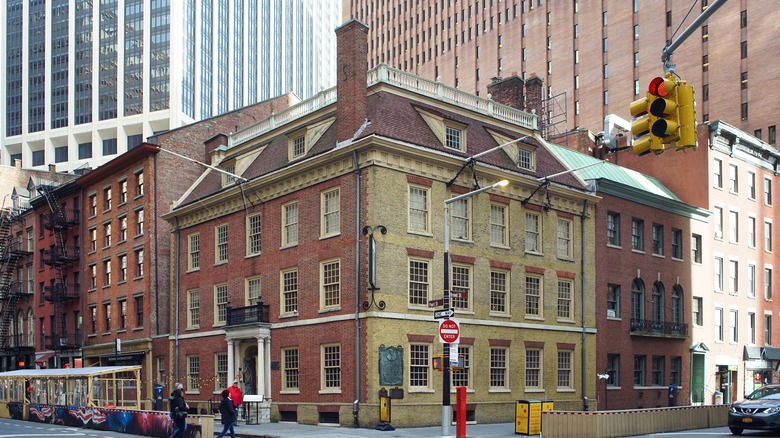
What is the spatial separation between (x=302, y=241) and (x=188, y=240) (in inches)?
413

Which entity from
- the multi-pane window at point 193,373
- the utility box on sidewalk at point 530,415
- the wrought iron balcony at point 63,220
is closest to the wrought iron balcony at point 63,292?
the wrought iron balcony at point 63,220

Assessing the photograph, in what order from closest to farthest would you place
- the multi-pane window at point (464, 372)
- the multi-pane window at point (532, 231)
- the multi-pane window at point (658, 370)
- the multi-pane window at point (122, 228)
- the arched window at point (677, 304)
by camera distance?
the multi-pane window at point (464, 372) < the multi-pane window at point (532, 231) < the multi-pane window at point (658, 370) < the arched window at point (677, 304) < the multi-pane window at point (122, 228)

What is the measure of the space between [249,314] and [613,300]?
18.0 metres

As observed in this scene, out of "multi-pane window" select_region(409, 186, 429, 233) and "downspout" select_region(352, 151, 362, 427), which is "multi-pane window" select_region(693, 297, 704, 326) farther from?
"downspout" select_region(352, 151, 362, 427)

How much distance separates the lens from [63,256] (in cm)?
5866

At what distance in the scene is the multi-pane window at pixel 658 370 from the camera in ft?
155

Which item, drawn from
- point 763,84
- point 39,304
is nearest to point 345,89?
point 39,304

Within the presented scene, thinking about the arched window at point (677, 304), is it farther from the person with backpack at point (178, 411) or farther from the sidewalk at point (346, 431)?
the person with backpack at point (178, 411)

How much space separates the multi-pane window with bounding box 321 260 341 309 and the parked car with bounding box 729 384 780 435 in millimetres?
15042

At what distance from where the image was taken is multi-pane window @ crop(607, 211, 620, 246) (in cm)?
4481

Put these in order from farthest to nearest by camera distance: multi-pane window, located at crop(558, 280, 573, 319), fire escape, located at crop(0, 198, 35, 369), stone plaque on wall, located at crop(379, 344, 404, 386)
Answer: fire escape, located at crop(0, 198, 35, 369) < multi-pane window, located at crop(558, 280, 573, 319) < stone plaque on wall, located at crop(379, 344, 404, 386)

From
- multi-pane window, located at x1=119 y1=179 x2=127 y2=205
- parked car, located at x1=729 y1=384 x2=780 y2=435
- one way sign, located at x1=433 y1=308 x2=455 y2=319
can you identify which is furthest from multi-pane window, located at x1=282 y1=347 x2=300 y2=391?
multi-pane window, located at x1=119 y1=179 x2=127 y2=205

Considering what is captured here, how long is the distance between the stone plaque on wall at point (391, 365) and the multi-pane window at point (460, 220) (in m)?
5.73

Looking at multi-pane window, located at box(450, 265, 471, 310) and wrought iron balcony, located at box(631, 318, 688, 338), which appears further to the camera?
wrought iron balcony, located at box(631, 318, 688, 338)
